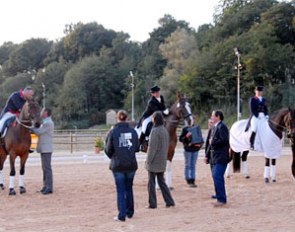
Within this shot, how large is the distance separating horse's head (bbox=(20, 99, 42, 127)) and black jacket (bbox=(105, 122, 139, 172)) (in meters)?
3.49

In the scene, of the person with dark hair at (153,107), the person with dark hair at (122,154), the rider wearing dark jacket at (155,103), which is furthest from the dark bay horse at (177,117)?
the person with dark hair at (122,154)

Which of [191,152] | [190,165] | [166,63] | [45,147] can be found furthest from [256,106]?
[166,63]

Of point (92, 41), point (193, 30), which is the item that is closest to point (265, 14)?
point (193, 30)

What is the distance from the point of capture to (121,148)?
9961 mm

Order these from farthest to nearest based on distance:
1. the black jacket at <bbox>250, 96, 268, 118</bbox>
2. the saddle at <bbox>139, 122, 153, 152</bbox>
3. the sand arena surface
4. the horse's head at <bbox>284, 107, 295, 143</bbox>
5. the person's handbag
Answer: the black jacket at <bbox>250, 96, 268, 118</bbox> < the person's handbag < the horse's head at <bbox>284, 107, 295, 143</bbox> < the saddle at <bbox>139, 122, 153, 152</bbox> < the sand arena surface

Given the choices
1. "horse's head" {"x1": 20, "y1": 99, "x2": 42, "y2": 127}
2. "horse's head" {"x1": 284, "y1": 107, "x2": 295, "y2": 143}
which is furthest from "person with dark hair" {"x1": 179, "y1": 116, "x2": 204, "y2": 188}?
"horse's head" {"x1": 20, "y1": 99, "x2": 42, "y2": 127}

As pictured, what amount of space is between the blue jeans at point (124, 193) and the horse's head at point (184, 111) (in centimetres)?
352

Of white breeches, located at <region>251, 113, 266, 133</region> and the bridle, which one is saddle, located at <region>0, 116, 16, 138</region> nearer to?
the bridle

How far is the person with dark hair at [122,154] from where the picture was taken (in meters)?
9.95

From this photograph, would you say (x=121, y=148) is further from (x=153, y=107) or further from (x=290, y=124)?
(x=290, y=124)

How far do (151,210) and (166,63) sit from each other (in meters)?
63.6

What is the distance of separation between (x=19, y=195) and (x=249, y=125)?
6.74m

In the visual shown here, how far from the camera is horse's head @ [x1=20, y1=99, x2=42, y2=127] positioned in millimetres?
13008

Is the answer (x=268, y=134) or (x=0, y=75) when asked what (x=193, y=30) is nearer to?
(x=0, y=75)
